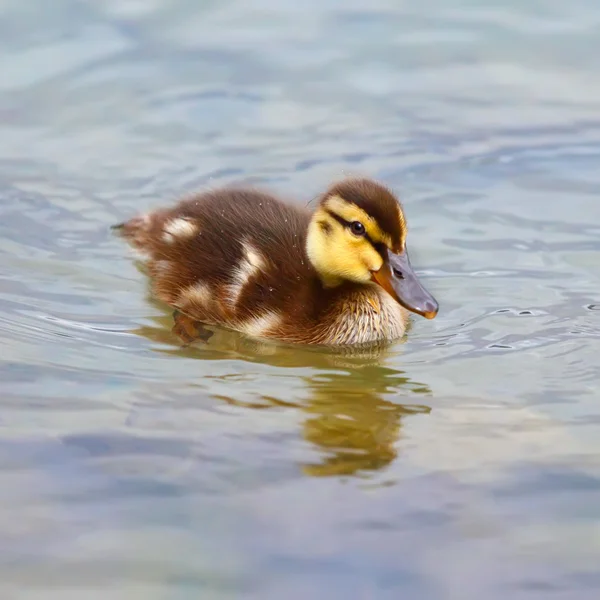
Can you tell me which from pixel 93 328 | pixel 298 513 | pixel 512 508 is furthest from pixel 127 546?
pixel 93 328

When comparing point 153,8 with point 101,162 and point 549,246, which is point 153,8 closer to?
point 101,162

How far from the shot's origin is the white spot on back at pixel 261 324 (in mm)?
4375

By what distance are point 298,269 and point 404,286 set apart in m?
0.46

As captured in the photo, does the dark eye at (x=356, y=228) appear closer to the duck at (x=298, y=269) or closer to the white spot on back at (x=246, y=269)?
the duck at (x=298, y=269)

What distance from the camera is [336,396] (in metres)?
3.70

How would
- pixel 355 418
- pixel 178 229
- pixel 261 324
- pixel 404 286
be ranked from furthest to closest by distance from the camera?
pixel 178 229
pixel 261 324
pixel 404 286
pixel 355 418

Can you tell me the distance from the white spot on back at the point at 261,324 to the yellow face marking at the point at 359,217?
414 mm

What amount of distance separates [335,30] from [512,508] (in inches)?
172

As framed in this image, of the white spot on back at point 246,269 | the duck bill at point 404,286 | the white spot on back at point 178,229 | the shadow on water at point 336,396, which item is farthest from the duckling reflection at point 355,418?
the white spot on back at point 178,229

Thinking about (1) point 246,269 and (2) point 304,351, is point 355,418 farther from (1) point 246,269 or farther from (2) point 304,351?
(1) point 246,269

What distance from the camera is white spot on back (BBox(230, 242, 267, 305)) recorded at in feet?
14.6

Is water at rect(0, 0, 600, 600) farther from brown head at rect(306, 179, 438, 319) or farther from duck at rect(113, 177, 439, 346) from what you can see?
brown head at rect(306, 179, 438, 319)

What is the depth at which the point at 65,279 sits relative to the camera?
4746 millimetres

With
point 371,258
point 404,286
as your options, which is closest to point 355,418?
point 404,286
